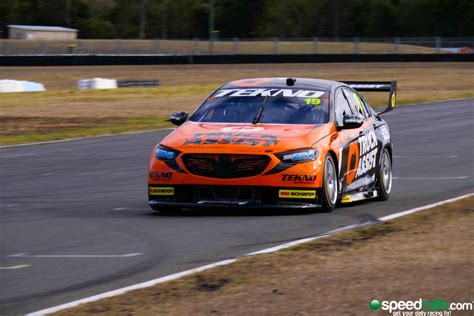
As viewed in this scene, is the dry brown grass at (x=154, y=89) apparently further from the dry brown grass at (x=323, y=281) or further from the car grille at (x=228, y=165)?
the dry brown grass at (x=323, y=281)

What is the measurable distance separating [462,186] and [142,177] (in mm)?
4572

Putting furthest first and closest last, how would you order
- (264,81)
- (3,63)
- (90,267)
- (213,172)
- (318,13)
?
(318,13) → (3,63) → (264,81) → (213,172) → (90,267)

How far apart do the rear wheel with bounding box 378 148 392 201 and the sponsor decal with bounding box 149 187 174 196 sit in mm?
2845

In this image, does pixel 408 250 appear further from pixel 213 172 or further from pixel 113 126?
pixel 113 126

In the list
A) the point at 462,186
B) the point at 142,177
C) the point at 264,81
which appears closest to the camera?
the point at 264,81

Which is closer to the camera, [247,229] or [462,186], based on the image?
[247,229]

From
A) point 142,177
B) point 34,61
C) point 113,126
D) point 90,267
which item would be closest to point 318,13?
point 34,61

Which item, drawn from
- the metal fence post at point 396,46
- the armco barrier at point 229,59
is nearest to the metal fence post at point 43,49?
the armco barrier at point 229,59

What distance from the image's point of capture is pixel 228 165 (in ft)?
→ 34.5

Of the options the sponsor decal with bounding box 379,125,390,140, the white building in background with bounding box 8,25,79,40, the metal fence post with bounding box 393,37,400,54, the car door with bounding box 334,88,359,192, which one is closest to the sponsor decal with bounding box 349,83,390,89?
the sponsor decal with bounding box 379,125,390,140

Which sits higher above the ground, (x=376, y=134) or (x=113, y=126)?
(x=376, y=134)

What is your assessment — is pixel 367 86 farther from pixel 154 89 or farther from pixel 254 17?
pixel 254 17

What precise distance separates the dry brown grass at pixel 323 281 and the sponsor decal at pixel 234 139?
2.11 meters

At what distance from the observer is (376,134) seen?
41.3 feet
